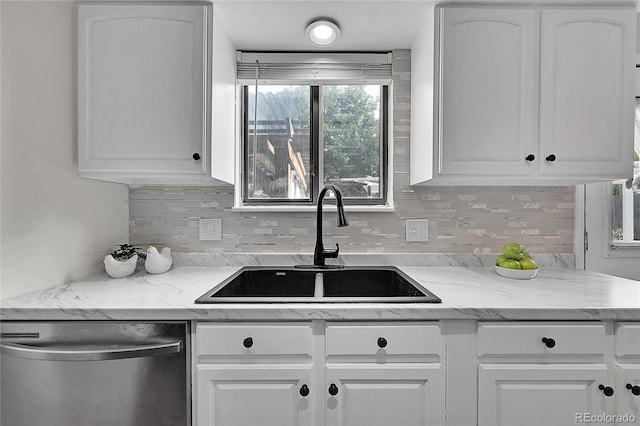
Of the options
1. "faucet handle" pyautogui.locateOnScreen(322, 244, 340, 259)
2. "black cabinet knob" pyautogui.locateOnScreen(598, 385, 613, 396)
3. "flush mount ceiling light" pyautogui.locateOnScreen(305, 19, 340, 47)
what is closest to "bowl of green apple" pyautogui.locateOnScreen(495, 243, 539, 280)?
"black cabinet knob" pyautogui.locateOnScreen(598, 385, 613, 396)

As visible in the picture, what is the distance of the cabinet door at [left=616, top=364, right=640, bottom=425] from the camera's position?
1094mm

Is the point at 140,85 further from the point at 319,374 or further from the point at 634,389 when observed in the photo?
the point at 634,389

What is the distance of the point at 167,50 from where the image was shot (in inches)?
55.1

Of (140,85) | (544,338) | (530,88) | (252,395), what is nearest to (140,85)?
(140,85)

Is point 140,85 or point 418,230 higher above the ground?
point 140,85

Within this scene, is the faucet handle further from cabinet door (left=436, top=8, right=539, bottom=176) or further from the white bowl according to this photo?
the white bowl

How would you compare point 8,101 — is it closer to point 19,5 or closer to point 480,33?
point 19,5

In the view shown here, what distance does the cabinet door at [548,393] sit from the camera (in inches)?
43.1

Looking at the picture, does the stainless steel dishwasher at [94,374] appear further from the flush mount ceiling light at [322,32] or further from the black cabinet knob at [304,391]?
the flush mount ceiling light at [322,32]

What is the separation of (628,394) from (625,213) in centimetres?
103

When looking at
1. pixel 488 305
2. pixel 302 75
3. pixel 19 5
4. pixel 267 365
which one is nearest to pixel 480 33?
pixel 302 75

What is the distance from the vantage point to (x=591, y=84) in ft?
4.72

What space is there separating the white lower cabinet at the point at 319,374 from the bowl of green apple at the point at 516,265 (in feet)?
2.08

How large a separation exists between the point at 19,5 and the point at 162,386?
145 centimetres
